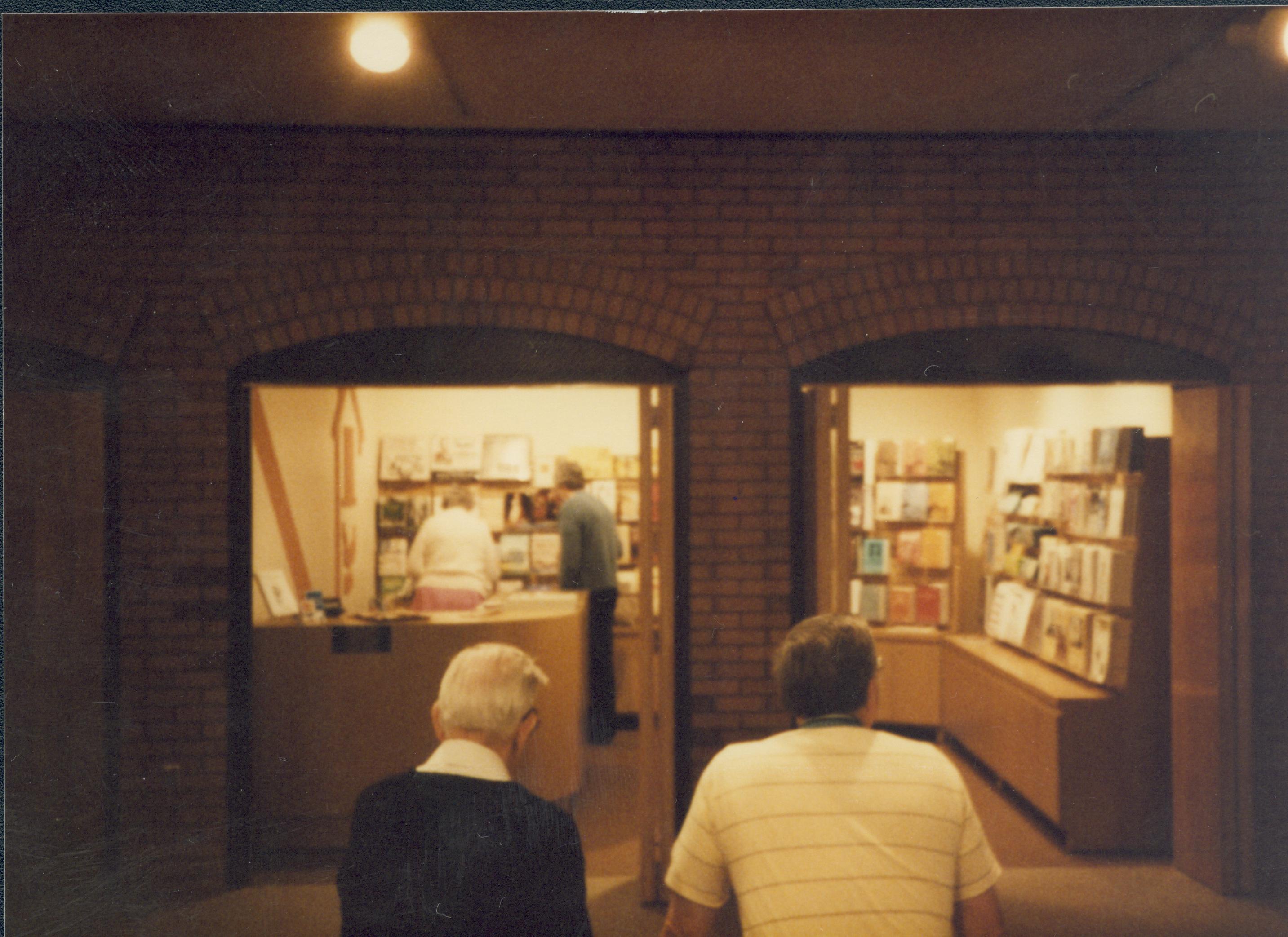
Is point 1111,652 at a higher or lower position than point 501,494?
lower

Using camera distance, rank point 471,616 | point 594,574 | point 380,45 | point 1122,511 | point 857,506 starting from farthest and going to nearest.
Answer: point 857,506 < point 594,574 < point 471,616 < point 1122,511 < point 380,45

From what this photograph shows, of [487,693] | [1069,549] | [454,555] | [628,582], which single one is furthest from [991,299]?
[628,582]

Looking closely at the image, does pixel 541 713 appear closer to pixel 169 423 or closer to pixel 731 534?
pixel 731 534

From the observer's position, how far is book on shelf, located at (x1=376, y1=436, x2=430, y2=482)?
25.7 feet

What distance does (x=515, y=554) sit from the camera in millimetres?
7684

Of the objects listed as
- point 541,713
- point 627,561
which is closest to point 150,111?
point 541,713

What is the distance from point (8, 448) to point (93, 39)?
186 centimetres

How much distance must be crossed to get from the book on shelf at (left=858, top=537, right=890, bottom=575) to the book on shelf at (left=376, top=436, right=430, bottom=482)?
3.65m

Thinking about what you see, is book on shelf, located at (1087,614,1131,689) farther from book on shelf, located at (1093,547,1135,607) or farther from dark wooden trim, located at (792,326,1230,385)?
dark wooden trim, located at (792,326,1230,385)

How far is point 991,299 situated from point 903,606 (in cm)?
309

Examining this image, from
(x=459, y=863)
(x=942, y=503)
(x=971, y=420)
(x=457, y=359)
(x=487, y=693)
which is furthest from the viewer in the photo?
(x=971, y=420)

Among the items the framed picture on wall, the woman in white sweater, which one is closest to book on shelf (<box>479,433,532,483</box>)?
the woman in white sweater

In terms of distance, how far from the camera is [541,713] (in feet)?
17.2

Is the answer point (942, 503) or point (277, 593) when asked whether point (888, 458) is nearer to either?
point (942, 503)
